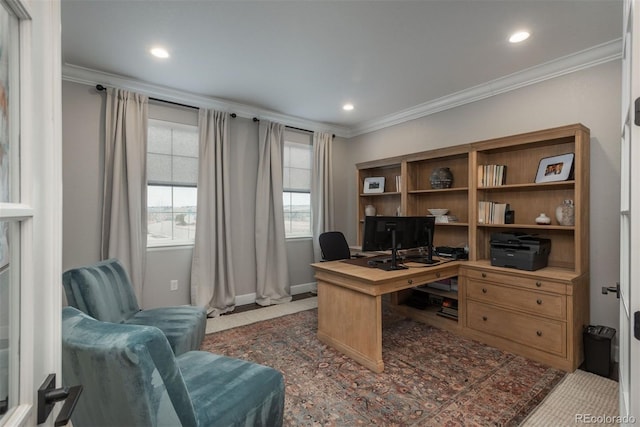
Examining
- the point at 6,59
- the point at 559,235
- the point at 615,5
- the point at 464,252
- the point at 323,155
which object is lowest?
the point at 464,252


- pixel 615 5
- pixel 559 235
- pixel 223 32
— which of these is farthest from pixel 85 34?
pixel 559 235

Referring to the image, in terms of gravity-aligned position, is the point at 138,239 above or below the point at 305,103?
below

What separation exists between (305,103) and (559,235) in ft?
10.3

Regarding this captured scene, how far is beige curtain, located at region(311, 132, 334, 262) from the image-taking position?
4832mm

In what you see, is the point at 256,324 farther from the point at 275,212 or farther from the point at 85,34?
the point at 85,34

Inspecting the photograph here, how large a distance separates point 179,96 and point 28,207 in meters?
3.51

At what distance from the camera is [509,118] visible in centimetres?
330

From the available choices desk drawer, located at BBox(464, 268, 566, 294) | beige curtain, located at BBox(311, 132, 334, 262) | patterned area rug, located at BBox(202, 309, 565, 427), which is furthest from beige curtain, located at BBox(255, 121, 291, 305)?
desk drawer, located at BBox(464, 268, 566, 294)

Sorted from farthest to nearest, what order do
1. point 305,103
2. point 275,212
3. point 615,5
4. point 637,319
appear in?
1. point 275,212
2. point 305,103
3. point 615,5
4. point 637,319

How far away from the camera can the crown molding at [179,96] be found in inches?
121

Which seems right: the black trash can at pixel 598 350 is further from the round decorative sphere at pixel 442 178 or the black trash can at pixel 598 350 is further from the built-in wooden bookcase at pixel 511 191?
the round decorative sphere at pixel 442 178

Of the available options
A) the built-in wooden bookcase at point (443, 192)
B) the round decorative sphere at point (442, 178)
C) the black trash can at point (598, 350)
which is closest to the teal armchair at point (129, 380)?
the black trash can at point (598, 350)

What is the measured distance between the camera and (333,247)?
407cm

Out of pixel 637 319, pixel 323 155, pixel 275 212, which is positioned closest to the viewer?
pixel 637 319
